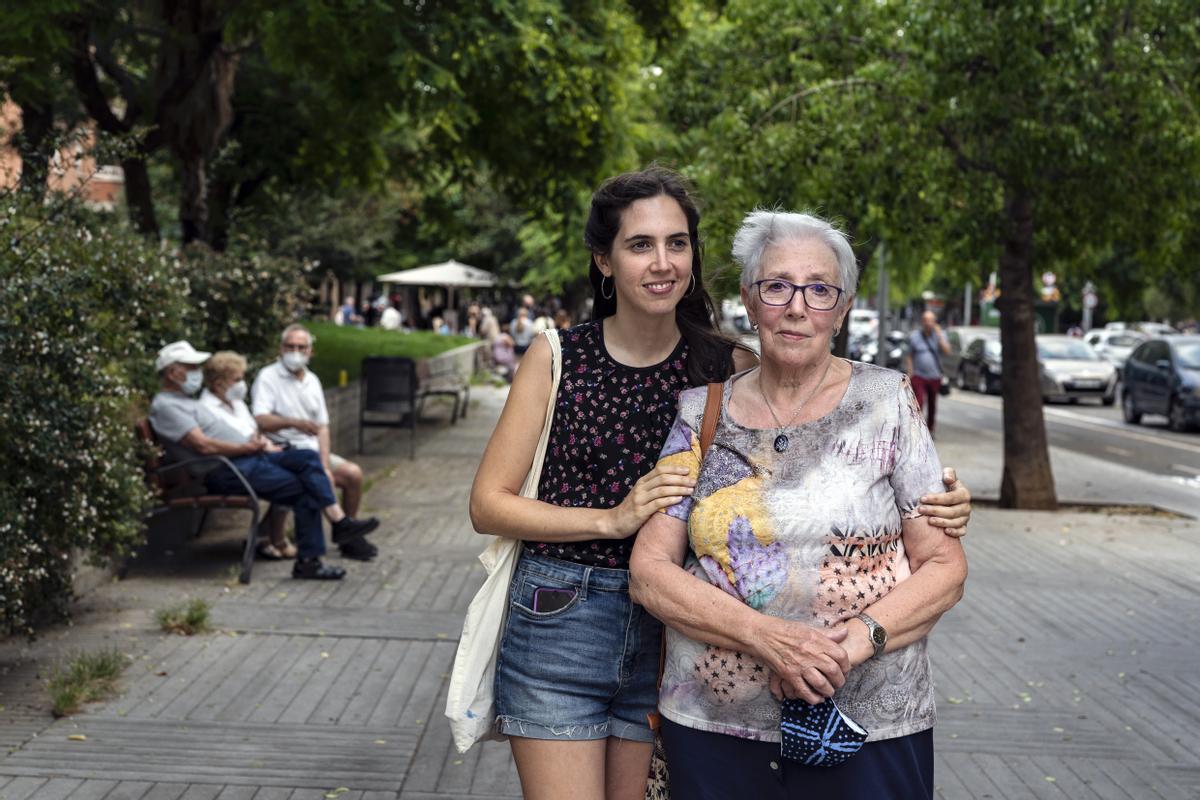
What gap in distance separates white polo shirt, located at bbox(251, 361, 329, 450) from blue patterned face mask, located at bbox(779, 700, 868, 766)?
7702mm

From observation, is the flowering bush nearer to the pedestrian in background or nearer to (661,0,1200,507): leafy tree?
(661,0,1200,507): leafy tree

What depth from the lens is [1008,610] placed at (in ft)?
27.3

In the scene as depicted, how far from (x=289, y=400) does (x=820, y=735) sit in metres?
7.86

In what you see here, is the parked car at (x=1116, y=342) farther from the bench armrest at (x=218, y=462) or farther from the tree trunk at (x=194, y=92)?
the bench armrest at (x=218, y=462)

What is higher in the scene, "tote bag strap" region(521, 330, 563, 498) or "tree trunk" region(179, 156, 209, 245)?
"tree trunk" region(179, 156, 209, 245)

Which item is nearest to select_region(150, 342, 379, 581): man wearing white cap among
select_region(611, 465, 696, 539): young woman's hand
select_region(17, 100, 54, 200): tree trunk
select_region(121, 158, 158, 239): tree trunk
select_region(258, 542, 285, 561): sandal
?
select_region(258, 542, 285, 561): sandal

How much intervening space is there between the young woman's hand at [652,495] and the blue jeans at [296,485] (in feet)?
20.4

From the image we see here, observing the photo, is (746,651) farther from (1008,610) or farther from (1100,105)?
(1100,105)

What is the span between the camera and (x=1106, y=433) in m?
24.2

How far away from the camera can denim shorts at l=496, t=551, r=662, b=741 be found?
284 cm

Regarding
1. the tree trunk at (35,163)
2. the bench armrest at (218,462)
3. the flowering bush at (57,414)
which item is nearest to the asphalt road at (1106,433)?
the bench armrest at (218,462)

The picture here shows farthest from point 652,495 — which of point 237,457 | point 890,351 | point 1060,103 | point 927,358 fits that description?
point 890,351

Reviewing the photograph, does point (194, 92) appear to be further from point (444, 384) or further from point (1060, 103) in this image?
point (444, 384)

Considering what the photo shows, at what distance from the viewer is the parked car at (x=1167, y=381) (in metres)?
24.3
